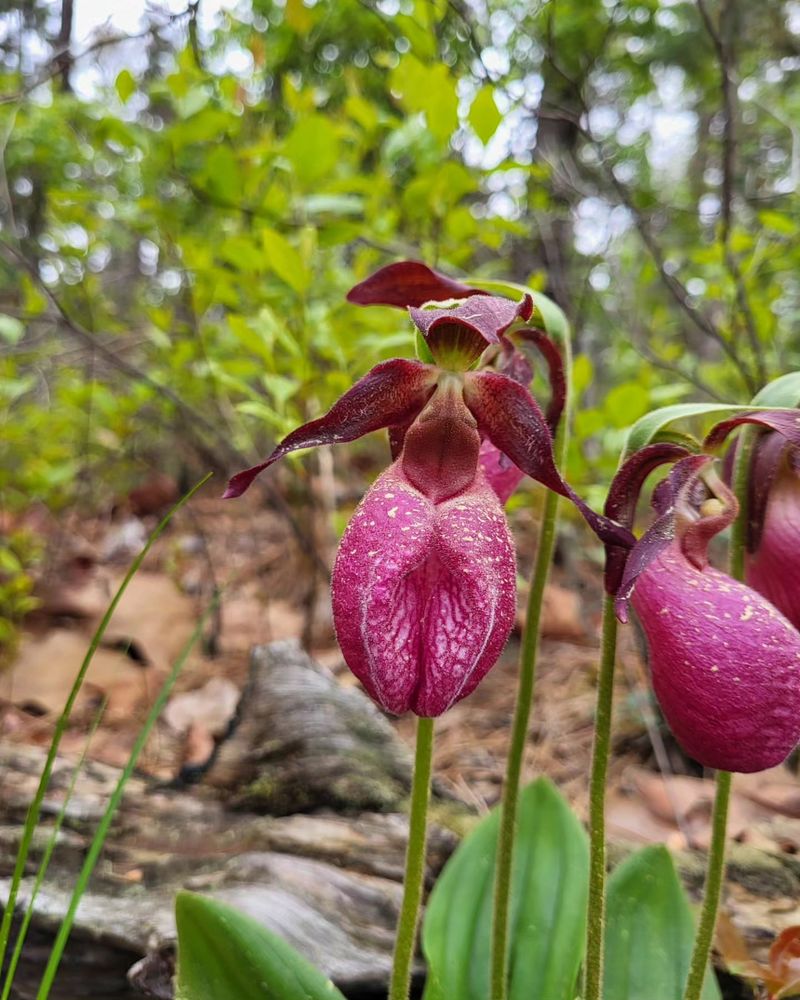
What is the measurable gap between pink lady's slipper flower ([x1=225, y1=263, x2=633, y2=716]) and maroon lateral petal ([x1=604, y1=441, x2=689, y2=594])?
53 mm

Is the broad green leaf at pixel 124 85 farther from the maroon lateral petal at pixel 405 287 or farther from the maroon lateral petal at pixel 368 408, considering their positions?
the maroon lateral petal at pixel 368 408

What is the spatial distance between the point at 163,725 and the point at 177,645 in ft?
1.38

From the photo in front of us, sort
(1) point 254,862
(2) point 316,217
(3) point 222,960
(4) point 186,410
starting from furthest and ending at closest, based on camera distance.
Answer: (2) point 316,217 → (4) point 186,410 → (1) point 254,862 → (3) point 222,960

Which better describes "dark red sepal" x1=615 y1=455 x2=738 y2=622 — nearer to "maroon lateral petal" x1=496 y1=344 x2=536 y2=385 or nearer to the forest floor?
"maroon lateral petal" x1=496 y1=344 x2=536 y2=385

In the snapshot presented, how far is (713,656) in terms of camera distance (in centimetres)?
67

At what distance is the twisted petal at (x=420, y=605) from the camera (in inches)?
24.4

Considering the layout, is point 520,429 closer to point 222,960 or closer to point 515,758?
point 515,758

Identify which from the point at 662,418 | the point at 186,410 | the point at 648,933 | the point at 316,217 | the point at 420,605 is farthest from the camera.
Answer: the point at 316,217

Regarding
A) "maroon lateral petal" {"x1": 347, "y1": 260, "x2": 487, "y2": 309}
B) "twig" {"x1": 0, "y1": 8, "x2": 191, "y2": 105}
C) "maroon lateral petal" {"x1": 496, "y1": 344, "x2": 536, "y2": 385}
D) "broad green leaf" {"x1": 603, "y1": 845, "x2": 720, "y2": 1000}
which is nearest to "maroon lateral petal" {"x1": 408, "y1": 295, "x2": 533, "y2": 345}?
"maroon lateral petal" {"x1": 347, "y1": 260, "x2": 487, "y2": 309}

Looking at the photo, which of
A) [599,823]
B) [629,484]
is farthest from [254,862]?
[629,484]

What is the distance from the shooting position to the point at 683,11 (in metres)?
3.61

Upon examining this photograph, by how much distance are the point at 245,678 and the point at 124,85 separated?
5.13 feet

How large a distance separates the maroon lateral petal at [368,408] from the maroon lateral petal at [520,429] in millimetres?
54

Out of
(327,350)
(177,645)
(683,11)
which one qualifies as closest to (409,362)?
(327,350)
